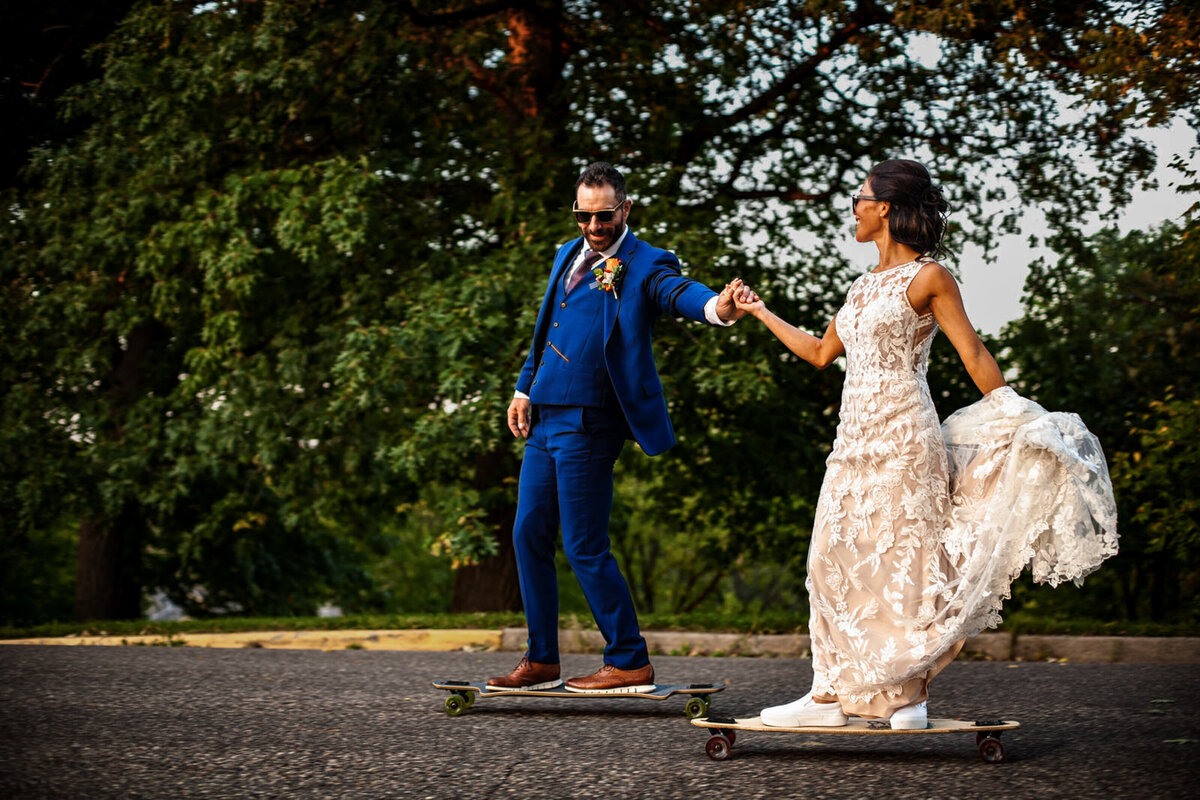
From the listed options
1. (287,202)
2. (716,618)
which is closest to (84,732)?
(716,618)

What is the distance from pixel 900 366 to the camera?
4223 millimetres

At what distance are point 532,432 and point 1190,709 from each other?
125 inches

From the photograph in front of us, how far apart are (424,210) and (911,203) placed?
8.21m

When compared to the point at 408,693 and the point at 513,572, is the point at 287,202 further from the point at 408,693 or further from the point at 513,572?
the point at 408,693

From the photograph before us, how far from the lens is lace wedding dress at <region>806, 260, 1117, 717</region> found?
13.0ft

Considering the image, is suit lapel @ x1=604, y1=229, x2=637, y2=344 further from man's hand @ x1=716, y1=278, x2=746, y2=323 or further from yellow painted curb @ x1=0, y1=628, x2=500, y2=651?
yellow painted curb @ x1=0, y1=628, x2=500, y2=651

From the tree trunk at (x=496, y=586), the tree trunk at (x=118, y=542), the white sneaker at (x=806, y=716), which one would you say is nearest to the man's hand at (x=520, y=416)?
the white sneaker at (x=806, y=716)

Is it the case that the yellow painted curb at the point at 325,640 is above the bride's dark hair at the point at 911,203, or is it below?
below

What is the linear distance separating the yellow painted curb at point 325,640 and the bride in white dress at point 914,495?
4.96 metres

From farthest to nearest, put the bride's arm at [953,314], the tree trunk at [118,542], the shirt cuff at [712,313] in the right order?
the tree trunk at [118,542]
the shirt cuff at [712,313]
the bride's arm at [953,314]

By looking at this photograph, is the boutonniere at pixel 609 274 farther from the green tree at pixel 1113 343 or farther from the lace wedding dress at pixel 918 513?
the green tree at pixel 1113 343

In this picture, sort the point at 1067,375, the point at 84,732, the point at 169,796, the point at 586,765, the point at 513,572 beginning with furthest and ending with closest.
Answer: the point at 1067,375 < the point at 513,572 < the point at 84,732 < the point at 586,765 < the point at 169,796

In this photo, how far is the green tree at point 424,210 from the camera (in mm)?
10477

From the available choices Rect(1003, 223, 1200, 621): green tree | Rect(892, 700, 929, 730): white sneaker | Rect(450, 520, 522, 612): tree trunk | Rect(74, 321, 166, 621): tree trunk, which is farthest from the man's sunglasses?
Rect(74, 321, 166, 621): tree trunk
